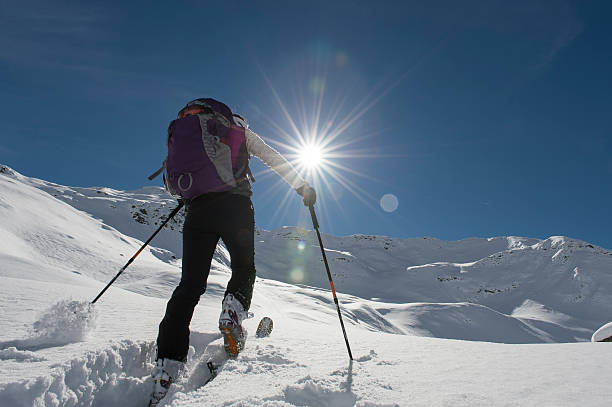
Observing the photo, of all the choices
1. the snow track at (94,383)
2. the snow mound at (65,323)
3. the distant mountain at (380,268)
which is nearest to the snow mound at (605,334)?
the snow track at (94,383)

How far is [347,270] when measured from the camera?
58031 mm

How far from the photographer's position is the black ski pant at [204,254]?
6.06 feet

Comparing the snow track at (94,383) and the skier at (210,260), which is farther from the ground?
the skier at (210,260)

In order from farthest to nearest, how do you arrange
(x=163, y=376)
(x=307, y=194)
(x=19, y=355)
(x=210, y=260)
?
(x=307, y=194), (x=210, y=260), (x=163, y=376), (x=19, y=355)

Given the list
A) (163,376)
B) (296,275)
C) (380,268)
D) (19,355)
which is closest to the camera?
(19,355)

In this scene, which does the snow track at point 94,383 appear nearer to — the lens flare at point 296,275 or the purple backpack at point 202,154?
the purple backpack at point 202,154

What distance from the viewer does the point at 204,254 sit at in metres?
2.12

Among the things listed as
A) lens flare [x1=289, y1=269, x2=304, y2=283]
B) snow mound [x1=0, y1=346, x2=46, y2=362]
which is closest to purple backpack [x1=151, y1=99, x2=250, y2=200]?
snow mound [x1=0, y1=346, x2=46, y2=362]

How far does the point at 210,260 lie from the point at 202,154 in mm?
724

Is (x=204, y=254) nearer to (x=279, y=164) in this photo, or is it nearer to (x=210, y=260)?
(x=210, y=260)

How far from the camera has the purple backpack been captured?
2162 mm

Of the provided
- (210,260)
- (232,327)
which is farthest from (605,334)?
(210,260)

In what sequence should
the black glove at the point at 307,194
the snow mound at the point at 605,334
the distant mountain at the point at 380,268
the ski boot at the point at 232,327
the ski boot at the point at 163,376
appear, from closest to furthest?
the ski boot at the point at 163,376 → the ski boot at the point at 232,327 → the black glove at the point at 307,194 → the snow mound at the point at 605,334 → the distant mountain at the point at 380,268

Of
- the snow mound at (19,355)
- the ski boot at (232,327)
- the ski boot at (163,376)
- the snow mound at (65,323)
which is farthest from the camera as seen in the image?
the ski boot at (232,327)
